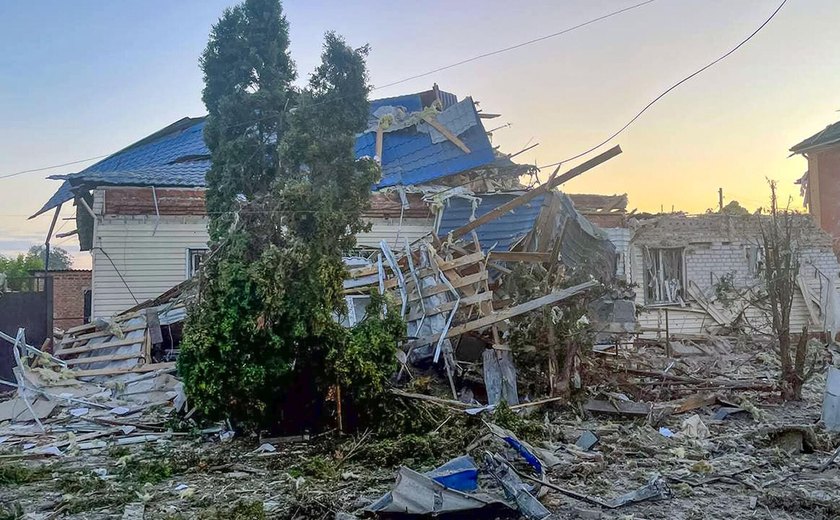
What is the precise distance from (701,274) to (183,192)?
1435 centimetres

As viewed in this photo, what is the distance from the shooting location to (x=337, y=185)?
25.5 ft

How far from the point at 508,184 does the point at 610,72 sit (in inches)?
176

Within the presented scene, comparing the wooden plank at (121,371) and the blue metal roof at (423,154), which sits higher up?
the blue metal roof at (423,154)

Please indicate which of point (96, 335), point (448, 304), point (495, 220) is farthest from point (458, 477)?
point (96, 335)

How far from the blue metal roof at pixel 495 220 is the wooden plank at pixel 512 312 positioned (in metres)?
3.52

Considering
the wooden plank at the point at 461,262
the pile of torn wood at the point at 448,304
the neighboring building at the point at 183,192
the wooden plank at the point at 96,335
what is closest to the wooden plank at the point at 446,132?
the neighboring building at the point at 183,192

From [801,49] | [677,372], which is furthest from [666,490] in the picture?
[801,49]

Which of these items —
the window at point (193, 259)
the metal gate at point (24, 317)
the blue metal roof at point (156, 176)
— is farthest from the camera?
the window at point (193, 259)

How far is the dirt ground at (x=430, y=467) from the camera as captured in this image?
5.17m

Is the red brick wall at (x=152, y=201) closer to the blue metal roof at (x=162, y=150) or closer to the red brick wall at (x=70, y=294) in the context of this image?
the blue metal roof at (x=162, y=150)

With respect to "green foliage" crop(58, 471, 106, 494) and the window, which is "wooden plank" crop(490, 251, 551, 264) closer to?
"green foliage" crop(58, 471, 106, 494)

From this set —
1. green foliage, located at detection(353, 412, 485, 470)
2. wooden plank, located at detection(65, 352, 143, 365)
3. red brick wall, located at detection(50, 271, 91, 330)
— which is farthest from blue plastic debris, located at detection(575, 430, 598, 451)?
red brick wall, located at detection(50, 271, 91, 330)

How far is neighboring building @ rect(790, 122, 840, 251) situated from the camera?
2255 cm

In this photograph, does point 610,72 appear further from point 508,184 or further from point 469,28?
point 508,184
